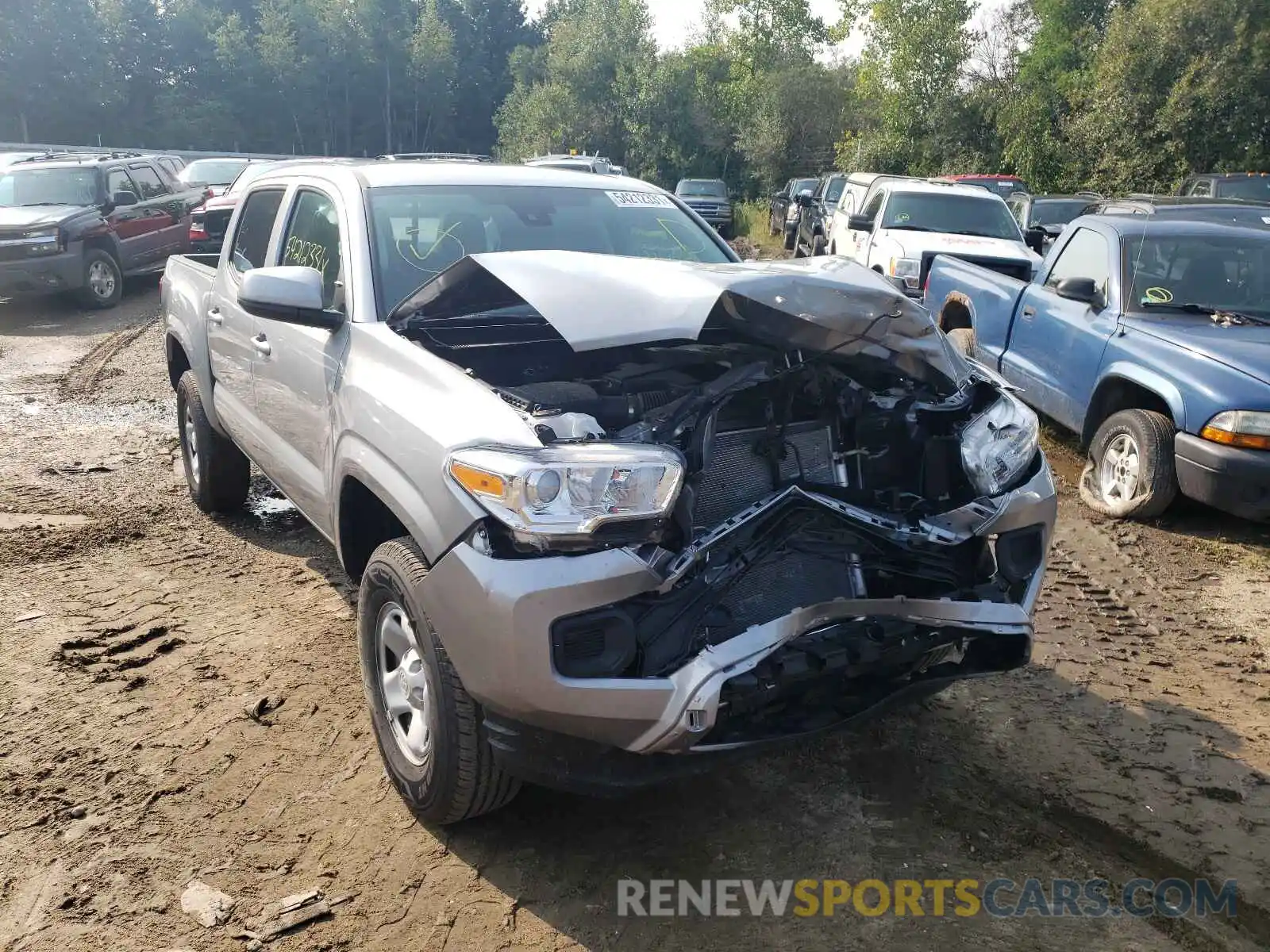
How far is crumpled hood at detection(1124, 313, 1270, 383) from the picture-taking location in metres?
5.51

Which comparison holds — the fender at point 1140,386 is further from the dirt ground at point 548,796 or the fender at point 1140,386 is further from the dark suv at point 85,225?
the dark suv at point 85,225

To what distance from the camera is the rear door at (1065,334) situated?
6562 mm

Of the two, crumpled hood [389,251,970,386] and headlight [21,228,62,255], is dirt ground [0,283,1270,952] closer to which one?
crumpled hood [389,251,970,386]

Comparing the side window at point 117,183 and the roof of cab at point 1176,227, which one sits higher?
the roof of cab at point 1176,227

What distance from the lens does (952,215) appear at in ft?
38.5

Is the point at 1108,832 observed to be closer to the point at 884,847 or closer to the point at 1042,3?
the point at 884,847

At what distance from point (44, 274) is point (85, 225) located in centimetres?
90

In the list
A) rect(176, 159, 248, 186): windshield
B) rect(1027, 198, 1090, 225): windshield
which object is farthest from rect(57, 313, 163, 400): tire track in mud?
rect(1027, 198, 1090, 225): windshield

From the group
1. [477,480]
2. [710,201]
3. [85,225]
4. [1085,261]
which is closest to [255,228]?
[477,480]

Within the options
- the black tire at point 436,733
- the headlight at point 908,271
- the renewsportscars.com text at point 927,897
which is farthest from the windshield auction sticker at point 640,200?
the headlight at point 908,271

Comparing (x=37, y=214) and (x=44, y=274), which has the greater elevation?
(x=37, y=214)

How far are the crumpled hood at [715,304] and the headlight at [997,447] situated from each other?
0.17 meters

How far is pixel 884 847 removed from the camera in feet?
10.1

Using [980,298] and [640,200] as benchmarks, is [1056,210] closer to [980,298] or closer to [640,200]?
[980,298]
